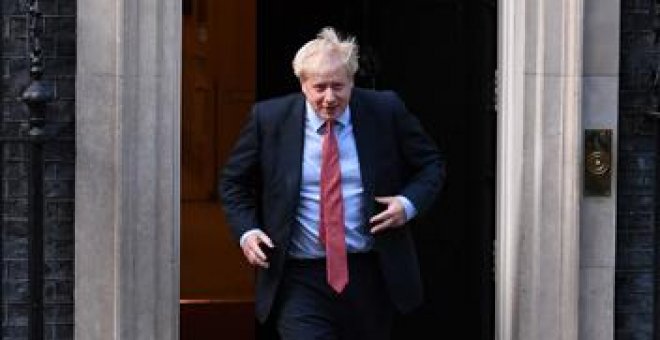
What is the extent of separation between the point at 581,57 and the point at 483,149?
82cm

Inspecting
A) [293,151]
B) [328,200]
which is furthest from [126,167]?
[328,200]

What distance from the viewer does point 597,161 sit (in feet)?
19.2

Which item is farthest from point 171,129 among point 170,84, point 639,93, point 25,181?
point 639,93

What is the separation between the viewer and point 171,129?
5676 mm

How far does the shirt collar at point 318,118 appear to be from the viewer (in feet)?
15.9

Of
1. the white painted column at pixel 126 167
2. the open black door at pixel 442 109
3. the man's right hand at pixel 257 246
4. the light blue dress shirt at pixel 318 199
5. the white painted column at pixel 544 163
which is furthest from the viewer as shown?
the open black door at pixel 442 109

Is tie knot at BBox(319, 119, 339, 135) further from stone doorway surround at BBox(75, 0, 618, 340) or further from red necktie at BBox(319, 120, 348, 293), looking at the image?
stone doorway surround at BBox(75, 0, 618, 340)

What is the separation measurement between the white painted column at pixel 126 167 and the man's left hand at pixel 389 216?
117 cm

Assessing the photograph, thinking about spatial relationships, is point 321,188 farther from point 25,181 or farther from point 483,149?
point 483,149

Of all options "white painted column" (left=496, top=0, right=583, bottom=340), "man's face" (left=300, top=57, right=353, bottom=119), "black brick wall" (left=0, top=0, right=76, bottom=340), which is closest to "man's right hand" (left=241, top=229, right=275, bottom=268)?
"man's face" (left=300, top=57, right=353, bottom=119)

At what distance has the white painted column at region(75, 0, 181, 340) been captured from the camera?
5.60 metres

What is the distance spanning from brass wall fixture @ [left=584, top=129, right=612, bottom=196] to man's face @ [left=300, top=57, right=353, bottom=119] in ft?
4.71

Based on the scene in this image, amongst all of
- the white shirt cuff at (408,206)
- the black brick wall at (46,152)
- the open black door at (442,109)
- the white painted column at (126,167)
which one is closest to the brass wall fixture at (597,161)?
the open black door at (442,109)

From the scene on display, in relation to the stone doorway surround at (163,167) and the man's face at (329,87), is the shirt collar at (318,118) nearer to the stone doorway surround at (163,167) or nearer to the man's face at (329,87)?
the man's face at (329,87)
